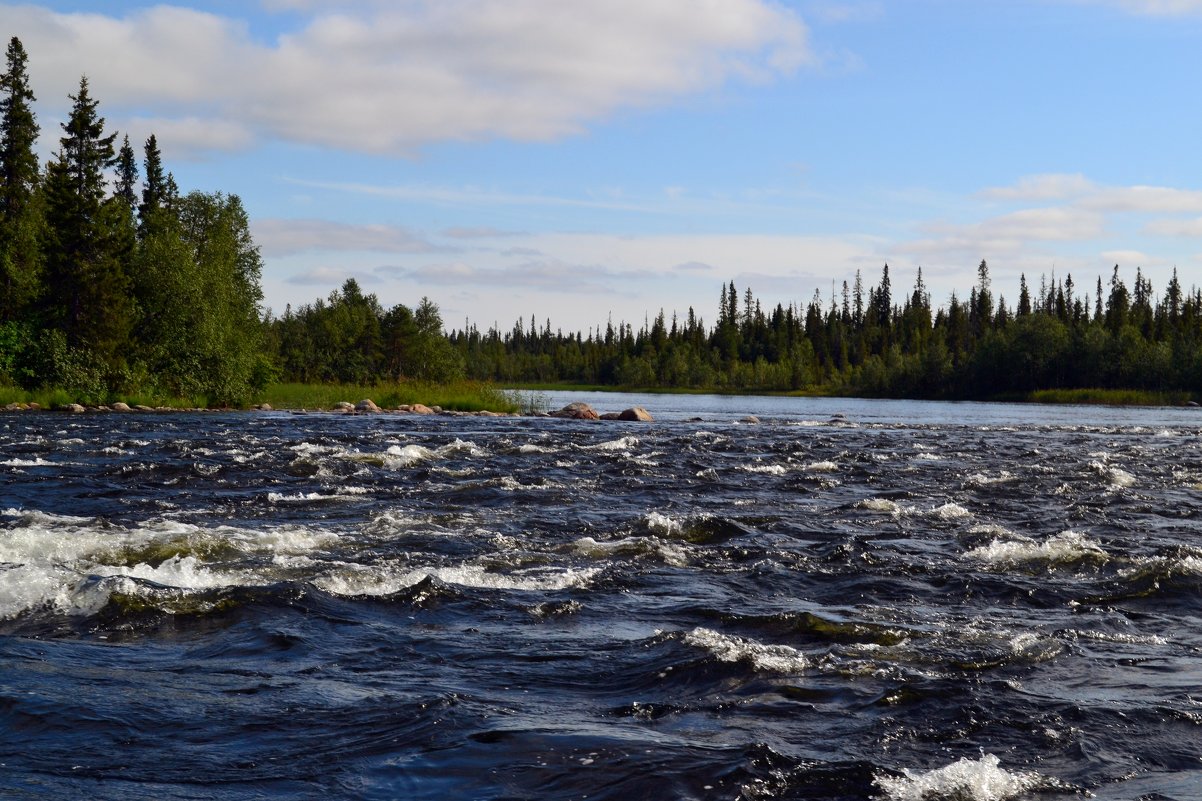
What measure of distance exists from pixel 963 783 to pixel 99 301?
4728cm

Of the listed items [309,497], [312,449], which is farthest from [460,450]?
[309,497]

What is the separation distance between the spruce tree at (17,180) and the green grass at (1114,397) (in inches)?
2988

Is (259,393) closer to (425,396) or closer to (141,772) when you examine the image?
(425,396)

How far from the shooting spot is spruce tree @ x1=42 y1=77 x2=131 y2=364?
45.9 meters

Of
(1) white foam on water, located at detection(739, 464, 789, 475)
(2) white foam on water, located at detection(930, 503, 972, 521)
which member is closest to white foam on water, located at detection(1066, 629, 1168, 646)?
(2) white foam on water, located at detection(930, 503, 972, 521)

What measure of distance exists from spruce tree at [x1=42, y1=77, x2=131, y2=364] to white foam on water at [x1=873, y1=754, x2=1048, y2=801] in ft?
151

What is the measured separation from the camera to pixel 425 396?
5528 cm

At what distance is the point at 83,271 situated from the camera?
46688mm

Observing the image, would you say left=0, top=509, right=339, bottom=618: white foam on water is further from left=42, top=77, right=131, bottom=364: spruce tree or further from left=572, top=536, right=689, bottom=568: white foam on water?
left=42, top=77, right=131, bottom=364: spruce tree

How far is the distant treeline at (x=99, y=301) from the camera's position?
4519 centimetres

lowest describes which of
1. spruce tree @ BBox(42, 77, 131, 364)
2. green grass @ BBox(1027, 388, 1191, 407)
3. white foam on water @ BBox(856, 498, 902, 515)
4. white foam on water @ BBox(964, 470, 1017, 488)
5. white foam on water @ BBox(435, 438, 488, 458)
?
white foam on water @ BBox(856, 498, 902, 515)

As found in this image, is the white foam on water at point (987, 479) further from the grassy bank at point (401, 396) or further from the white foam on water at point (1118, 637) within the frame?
the grassy bank at point (401, 396)

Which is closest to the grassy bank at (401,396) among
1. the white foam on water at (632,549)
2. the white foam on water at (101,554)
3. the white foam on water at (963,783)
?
the white foam on water at (101,554)

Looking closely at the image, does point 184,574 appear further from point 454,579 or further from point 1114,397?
point 1114,397
